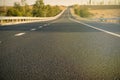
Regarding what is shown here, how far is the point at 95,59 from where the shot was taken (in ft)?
19.3

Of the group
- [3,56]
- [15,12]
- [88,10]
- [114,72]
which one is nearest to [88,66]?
[114,72]

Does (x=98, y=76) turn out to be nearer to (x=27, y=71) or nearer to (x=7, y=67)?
(x=27, y=71)

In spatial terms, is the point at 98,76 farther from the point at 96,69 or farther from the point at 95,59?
the point at 95,59

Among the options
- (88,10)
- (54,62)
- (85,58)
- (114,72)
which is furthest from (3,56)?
(88,10)

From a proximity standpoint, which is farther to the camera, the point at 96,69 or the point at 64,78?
the point at 96,69

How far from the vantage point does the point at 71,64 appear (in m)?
5.18

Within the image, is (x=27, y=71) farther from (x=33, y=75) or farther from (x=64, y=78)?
(x=64, y=78)

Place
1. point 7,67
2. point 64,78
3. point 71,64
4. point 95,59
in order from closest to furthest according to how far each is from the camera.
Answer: point 64,78 < point 7,67 < point 71,64 < point 95,59

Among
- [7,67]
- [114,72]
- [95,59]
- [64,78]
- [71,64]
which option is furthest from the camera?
[95,59]

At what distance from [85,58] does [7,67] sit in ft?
5.98

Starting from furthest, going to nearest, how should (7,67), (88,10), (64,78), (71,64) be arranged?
(88,10) → (71,64) → (7,67) → (64,78)

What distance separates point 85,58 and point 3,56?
1.71 metres

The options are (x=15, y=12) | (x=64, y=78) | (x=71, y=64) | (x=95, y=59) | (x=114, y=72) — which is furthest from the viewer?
(x=15, y=12)

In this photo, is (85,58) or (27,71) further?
(85,58)
